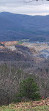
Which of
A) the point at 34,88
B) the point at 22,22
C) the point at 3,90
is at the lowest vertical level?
the point at 22,22

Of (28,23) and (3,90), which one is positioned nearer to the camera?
(3,90)

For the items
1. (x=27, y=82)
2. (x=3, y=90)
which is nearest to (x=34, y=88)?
(x=27, y=82)

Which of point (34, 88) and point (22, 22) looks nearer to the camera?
point (34, 88)

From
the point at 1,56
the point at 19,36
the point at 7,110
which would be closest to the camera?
the point at 7,110

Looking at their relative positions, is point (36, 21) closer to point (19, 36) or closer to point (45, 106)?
point (19, 36)

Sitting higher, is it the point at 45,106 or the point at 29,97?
the point at 45,106

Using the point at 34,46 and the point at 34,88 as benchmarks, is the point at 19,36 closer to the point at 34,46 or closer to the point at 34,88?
the point at 34,46

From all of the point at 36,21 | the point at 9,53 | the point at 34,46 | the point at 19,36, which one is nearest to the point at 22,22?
the point at 36,21

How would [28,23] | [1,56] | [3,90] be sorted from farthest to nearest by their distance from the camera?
[28,23]
[1,56]
[3,90]

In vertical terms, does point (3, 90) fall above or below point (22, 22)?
above
